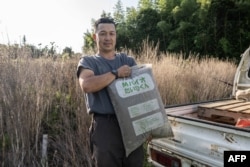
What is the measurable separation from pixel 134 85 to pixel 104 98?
0.82 feet

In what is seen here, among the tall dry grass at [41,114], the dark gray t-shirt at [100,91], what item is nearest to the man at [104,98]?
the dark gray t-shirt at [100,91]

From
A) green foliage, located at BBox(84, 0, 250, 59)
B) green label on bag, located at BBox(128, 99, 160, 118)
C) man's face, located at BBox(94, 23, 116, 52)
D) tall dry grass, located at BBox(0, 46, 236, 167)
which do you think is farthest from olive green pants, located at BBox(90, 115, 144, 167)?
green foliage, located at BBox(84, 0, 250, 59)

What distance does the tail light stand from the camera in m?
2.51

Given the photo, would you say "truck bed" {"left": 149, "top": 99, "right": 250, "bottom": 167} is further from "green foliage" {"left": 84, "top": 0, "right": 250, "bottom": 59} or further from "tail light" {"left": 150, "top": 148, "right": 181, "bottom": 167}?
"green foliage" {"left": 84, "top": 0, "right": 250, "bottom": 59}

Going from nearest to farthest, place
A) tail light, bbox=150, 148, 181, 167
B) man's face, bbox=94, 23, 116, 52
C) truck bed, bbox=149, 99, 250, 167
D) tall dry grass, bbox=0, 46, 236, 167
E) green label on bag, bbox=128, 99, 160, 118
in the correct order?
truck bed, bbox=149, 99, 250, 167 → green label on bag, bbox=128, 99, 160, 118 → man's face, bbox=94, 23, 116, 52 → tail light, bbox=150, 148, 181, 167 → tall dry grass, bbox=0, 46, 236, 167

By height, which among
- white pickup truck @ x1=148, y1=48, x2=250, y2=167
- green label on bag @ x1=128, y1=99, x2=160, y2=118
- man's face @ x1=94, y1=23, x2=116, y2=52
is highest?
man's face @ x1=94, y1=23, x2=116, y2=52

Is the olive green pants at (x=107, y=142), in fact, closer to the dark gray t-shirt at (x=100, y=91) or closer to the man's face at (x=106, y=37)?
the dark gray t-shirt at (x=100, y=91)

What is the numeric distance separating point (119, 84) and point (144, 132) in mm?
436

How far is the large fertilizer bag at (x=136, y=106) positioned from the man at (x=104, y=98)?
0.07 m

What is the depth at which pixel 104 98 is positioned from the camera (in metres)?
2.14

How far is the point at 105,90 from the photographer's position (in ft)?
7.02

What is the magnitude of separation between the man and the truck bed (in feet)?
1.45

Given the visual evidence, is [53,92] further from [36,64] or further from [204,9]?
[204,9]

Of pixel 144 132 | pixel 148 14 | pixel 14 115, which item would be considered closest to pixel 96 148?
pixel 144 132
